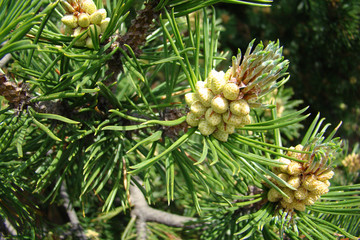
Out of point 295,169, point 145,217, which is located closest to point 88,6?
point 295,169

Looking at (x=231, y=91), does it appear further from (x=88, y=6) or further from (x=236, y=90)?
(x=88, y=6)

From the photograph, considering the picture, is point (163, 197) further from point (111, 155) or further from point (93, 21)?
point (93, 21)

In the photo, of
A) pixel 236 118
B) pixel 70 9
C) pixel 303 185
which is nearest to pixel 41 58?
pixel 70 9

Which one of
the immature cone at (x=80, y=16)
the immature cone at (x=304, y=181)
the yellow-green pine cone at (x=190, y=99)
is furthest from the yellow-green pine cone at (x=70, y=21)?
the immature cone at (x=304, y=181)

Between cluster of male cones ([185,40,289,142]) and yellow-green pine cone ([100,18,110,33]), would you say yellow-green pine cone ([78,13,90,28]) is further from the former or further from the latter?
cluster of male cones ([185,40,289,142])

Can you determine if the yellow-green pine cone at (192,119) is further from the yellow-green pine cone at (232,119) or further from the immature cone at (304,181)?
the immature cone at (304,181)

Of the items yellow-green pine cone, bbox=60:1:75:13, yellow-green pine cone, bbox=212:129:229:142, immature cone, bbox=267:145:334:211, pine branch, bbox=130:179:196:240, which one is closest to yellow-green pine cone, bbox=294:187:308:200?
immature cone, bbox=267:145:334:211
